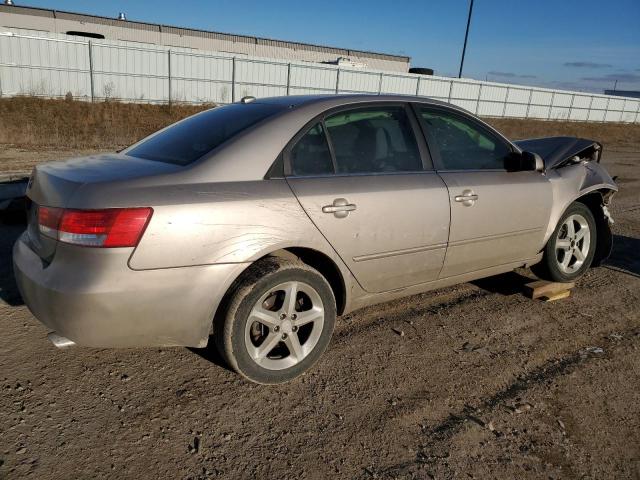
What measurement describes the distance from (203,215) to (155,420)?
3.53 ft

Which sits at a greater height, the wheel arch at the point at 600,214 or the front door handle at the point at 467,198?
the front door handle at the point at 467,198

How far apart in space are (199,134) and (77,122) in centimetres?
1721

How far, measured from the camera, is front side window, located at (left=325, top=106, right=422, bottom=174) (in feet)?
10.3

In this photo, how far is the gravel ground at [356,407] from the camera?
89.7 inches

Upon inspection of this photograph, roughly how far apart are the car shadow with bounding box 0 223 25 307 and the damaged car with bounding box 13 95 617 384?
1.23 m

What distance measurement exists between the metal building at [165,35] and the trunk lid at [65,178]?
93.0 feet

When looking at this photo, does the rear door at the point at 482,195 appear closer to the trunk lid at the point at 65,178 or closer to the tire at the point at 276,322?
the tire at the point at 276,322

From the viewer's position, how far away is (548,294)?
13.9 feet

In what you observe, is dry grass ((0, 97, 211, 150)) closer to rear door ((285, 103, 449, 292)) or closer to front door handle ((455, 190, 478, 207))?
rear door ((285, 103, 449, 292))

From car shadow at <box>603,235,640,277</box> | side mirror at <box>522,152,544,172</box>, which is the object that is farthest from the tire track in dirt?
car shadow at <box>603,235,640,277</box>

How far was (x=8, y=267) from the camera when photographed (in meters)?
4.31

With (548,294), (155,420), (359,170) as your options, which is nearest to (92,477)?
(155,420)

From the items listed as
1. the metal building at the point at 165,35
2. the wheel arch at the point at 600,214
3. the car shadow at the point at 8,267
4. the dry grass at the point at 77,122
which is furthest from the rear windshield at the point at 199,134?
the metal building at the point at 165,35

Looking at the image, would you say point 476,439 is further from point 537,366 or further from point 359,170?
point 359,170
